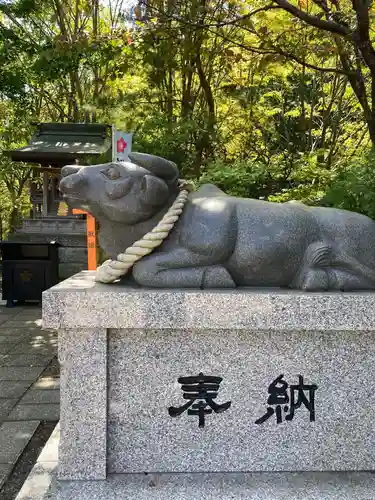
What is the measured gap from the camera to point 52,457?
2678 mm

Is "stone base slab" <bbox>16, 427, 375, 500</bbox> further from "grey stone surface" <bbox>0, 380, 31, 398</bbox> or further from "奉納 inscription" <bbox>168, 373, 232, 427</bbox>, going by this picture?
"grey stone surface" <bbox>0, 380, 31, 398</bbox>

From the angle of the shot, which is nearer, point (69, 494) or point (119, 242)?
point (69, 494)

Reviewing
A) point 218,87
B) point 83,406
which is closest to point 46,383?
point 83,406

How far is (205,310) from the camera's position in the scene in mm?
2254

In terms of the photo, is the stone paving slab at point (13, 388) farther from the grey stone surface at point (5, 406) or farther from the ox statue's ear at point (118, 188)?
the ox statue's ear at point (118, 188)

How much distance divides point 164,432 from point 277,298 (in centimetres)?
96

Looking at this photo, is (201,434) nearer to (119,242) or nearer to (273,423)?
(273,423)

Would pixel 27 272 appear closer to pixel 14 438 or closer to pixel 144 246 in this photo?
pixel 14 438

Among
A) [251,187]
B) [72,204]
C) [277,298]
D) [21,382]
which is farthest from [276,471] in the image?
[251,187]

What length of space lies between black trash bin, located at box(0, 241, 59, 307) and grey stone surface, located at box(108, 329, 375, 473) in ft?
22.7

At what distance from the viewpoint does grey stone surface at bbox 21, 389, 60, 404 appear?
165 inches

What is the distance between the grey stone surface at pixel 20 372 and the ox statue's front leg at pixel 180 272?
119 inches

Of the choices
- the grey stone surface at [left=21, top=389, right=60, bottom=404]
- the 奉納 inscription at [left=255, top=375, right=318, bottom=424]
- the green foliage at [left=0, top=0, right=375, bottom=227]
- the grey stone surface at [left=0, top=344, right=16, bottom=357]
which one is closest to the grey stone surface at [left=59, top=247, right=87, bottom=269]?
the green foliage at [left=0, top=0, right=375, bottom=227]

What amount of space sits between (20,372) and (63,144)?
6981mm
